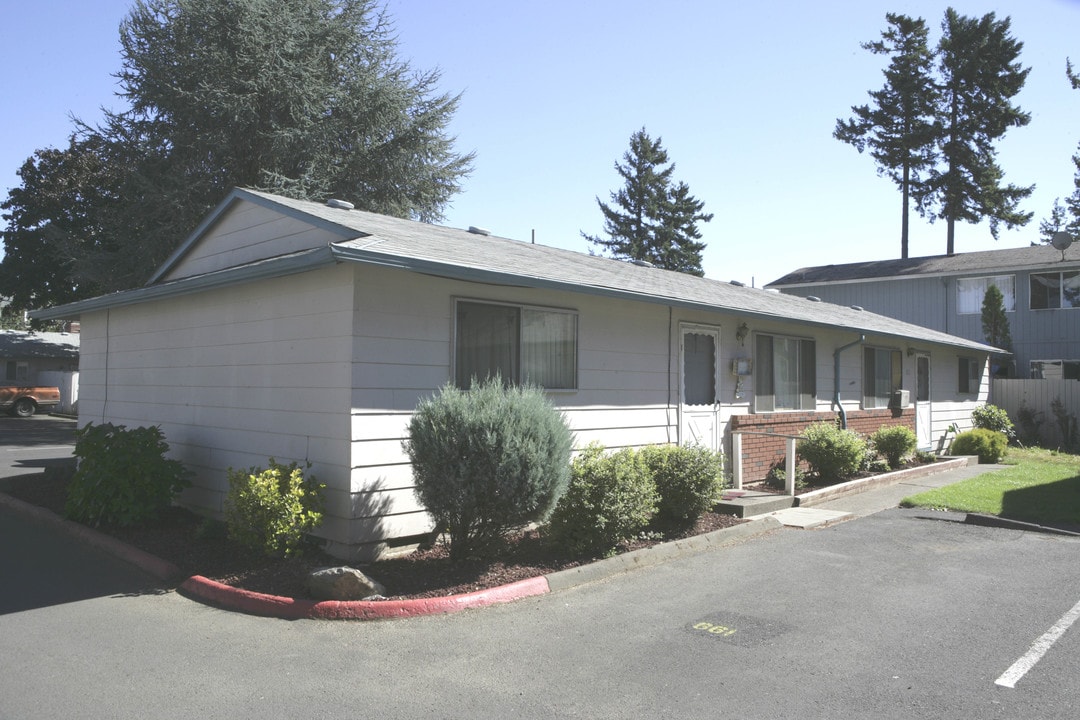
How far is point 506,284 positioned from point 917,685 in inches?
204

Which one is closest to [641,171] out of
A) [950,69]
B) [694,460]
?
[950,69]

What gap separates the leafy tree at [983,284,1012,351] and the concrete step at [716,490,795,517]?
19.8 meters

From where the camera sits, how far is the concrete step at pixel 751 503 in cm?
995

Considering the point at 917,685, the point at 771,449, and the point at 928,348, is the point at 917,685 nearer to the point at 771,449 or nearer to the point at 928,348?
the point at 771,449

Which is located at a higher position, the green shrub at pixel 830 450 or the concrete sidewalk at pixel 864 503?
the green shrub at pixel 830 450

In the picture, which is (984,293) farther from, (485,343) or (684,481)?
(485,343)

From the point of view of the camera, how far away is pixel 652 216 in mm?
53000

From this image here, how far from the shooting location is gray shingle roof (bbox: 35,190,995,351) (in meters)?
7.24

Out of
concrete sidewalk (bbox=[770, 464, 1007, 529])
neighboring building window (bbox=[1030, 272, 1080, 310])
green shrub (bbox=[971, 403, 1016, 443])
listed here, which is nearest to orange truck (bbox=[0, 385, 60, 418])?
concrete sidewalk (bbox=[770, 464, 1007, 529])

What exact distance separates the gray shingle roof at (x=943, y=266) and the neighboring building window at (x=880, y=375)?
13297 millimetres

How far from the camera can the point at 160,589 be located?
6828mm

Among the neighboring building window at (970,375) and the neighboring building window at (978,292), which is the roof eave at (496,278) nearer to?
the neighboring building window at (970,375)

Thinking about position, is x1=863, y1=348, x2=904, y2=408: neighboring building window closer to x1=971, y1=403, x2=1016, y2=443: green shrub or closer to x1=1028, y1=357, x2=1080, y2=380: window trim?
x1=971, y1=403, x2=1016, y2=443: green shrub

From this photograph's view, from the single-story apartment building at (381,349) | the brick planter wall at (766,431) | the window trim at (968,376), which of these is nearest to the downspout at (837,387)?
the brick planter wall at (766,431)
